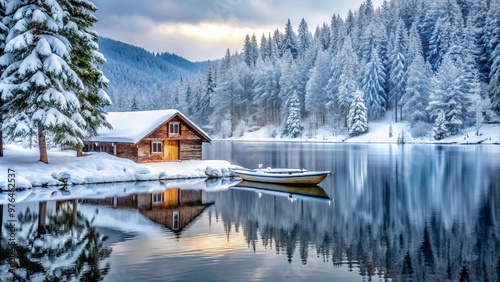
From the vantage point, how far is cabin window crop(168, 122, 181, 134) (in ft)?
148

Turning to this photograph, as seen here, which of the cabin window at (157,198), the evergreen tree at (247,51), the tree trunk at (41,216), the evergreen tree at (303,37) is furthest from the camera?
the evergreen tree at (247,51)

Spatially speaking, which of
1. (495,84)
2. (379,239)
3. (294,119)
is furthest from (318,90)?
(379,239)

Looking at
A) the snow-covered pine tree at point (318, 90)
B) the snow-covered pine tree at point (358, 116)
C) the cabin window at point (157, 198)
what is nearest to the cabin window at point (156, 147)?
the cabin window at point (157, 198)

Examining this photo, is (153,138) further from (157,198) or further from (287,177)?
(157,198)

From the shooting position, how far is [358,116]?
92.1 meters

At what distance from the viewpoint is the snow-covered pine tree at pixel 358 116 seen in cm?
9194

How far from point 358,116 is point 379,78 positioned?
12.8 metres

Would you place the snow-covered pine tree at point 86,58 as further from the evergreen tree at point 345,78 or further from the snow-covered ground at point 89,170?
the evergreen tree at point 345,78

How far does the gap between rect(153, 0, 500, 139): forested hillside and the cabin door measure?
53032 millimetres

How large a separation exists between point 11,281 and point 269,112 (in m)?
109

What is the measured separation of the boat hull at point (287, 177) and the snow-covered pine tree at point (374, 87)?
2508 inches

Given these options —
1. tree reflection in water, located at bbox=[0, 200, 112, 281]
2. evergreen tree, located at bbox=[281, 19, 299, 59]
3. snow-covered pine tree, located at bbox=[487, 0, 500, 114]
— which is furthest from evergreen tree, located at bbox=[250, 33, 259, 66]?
tree reflection in water, located at bbox=[0, 200, 112, 281]

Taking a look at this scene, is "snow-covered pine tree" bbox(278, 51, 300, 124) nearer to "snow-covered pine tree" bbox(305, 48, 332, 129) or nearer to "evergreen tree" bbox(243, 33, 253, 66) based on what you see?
"snow-covered pine tree" bbox(305, 48, 332, 129)

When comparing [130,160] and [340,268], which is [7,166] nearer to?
[130,160]
